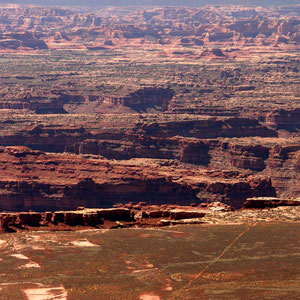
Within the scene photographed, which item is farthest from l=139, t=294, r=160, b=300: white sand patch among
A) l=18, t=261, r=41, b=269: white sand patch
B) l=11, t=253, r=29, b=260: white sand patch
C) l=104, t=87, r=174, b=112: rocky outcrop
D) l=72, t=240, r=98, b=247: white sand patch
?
l=104, t=87, r=174, b=112: rocky outcrop

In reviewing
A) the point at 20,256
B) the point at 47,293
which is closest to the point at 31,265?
the point at 20,256

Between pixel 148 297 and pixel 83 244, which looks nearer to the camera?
pixel 148 297

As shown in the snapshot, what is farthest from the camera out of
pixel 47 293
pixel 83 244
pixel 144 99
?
pixel 144 99

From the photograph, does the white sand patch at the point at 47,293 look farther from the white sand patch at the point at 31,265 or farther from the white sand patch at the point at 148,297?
the white sand patch at the point at 148,297

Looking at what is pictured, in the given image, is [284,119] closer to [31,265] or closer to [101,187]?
[101,187]

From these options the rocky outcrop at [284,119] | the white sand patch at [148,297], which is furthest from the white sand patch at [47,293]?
the rocky outcrop at [284,119]

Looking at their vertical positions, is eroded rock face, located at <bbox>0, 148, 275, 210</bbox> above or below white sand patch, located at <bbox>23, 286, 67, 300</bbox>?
below

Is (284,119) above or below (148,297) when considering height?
below

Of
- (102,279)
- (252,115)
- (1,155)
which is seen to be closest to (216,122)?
(252,115)

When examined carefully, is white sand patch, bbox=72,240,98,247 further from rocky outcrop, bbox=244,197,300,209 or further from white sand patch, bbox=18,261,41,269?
rocky outcrop, bbox=244,197,300,209

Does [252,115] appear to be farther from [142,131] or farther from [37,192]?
[37,192]
